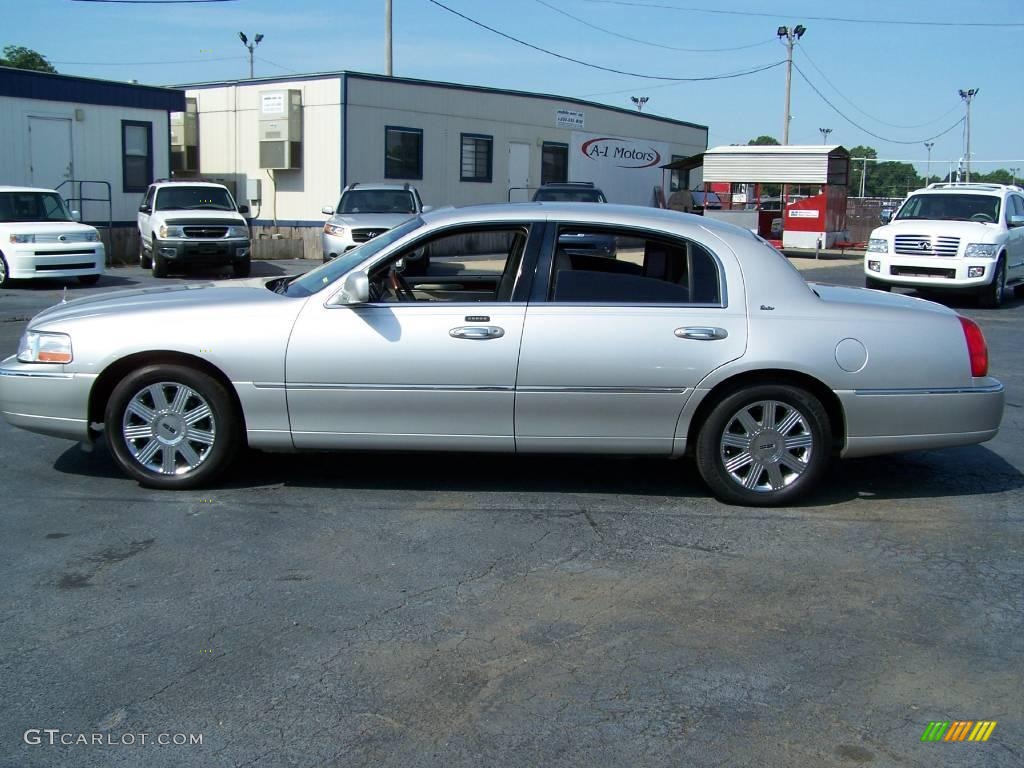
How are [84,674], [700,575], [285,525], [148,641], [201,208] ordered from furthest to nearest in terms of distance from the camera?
[201,208]
[285,525]
[700,575]
[148,641]
[84,674]

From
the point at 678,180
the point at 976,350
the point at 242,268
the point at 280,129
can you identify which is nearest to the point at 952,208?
the point at 242,268

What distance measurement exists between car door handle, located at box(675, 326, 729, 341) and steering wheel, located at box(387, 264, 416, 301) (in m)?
1.54

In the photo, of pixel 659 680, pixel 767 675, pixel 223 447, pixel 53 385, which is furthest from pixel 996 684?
pixel 53 385

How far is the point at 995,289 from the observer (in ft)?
56.3

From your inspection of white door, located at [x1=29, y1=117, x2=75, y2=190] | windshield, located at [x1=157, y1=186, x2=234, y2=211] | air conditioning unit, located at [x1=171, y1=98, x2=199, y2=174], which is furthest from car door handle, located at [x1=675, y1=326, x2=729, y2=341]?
air conditioning unit, located at [x1=171, y1=98, x2=199, y2=174]

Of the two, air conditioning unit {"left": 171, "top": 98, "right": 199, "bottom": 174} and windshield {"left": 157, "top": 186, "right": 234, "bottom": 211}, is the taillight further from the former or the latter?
air conditioning unit {"left": 171, "top": 98, "right": 199, "bottom": 174}

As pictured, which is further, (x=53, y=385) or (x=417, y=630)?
(x=53, y=385)

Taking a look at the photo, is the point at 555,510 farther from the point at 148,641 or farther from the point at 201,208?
the point at 201,208

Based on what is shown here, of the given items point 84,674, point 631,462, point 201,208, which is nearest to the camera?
point 84,674

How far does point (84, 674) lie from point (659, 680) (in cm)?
206

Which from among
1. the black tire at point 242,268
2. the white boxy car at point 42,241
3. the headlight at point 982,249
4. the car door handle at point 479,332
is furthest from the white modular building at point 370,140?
the car door handle at point 479,332

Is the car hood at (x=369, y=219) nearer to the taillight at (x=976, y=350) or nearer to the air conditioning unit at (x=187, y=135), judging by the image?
the air conditioning unit at (x=187, y=135)

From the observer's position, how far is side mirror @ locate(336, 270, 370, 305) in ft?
18.3

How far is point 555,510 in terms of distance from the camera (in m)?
5.73
